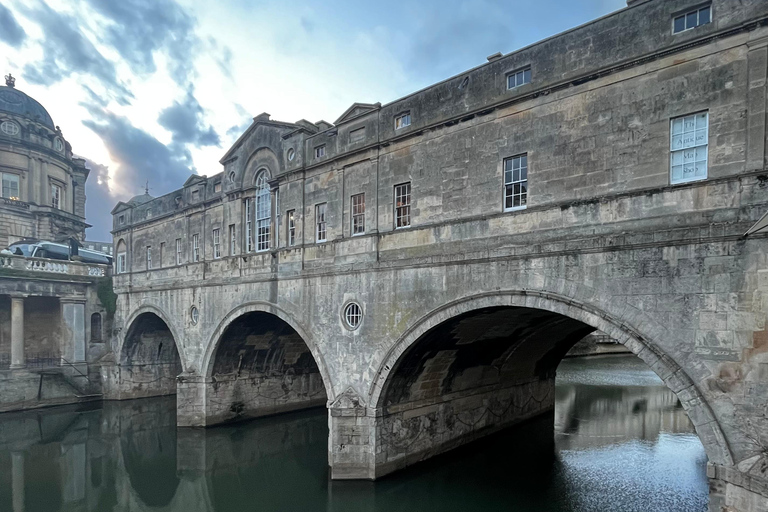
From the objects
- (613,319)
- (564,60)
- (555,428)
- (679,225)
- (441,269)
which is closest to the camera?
(679,225)

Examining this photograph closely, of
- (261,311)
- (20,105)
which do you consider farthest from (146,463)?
(20,105)

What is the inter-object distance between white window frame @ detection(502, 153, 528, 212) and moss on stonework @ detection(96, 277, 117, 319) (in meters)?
23.8

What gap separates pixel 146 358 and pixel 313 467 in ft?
47.1

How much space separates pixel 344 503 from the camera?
12195mm

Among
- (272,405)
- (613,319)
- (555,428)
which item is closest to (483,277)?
(613,319)

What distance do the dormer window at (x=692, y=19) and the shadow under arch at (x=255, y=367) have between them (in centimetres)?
1308

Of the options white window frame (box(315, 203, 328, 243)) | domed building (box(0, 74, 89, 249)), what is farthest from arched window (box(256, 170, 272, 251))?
domed building (box(0, 74, 89, 249))

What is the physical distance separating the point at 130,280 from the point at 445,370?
18652mm

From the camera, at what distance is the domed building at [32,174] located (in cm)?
3086

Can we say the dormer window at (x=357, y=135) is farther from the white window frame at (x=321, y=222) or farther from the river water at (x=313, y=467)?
A: the river water at (x=313, y=467)

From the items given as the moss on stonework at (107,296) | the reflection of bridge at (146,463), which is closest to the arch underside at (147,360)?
the reflection of bridge at (146,463)

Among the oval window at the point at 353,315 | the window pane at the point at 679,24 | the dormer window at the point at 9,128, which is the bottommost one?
the oval window at the point at 353,315

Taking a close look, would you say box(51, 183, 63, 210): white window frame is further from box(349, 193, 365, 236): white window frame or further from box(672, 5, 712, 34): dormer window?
box(672, 5, 712, 34): dormer window

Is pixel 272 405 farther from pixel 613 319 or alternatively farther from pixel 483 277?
pixel 613 319
